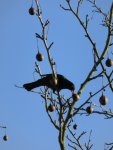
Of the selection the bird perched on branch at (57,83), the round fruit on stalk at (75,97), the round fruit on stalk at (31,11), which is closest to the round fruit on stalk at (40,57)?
the bird perched on branch at (57,83)

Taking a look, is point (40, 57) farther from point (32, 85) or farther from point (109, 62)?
point (109, 62)

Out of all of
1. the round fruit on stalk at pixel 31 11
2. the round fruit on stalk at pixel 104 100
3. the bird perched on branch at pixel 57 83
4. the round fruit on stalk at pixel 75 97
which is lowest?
the round fruit on stalk at pixel 75 97

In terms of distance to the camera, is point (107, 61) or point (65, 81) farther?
point (107, 61)

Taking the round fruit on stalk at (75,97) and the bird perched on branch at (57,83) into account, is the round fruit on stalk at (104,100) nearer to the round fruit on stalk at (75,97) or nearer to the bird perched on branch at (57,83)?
the bird perched on branch at (57,83)

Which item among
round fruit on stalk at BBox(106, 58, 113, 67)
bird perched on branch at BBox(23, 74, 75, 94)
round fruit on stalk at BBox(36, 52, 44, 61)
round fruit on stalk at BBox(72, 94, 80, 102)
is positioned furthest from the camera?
round fruit on stalk at BBox(106, 58, 113, 67)

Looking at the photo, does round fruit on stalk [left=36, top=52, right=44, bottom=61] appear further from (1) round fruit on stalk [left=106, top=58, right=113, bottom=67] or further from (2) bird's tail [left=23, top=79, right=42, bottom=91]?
(1) round fruit on stalk [left=106, top=58, right=113, bottom=67]

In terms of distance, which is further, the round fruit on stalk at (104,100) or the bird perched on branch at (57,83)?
the round fruit on stalk at (104,100)

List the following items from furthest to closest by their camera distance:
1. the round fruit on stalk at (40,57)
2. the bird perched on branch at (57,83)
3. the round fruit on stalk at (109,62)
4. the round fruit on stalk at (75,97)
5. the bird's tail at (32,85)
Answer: the round fruit on stalk at (109,62) < the round fruit on stalk at (40,57) < the bird's tail at (32,85) < the bird perched on branch at (57,83) < the round fruit on stalk at (75,97)

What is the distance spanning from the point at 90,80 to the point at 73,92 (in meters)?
0.45

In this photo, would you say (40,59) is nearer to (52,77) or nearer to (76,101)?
(52,77)

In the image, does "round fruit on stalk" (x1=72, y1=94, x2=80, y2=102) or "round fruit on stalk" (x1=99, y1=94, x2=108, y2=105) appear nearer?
"round fruit on stalk" (x1=72, y1=94, x2=80, y2=102)

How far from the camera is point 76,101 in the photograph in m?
4.72

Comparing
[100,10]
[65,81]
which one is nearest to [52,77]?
[65,81]

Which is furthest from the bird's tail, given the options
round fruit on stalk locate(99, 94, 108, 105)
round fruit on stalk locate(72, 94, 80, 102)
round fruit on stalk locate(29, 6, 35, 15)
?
round fruit on stalk locate(29, 6, 35, 15)
